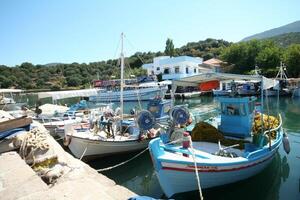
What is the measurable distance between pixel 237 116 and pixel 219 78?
6.80ft

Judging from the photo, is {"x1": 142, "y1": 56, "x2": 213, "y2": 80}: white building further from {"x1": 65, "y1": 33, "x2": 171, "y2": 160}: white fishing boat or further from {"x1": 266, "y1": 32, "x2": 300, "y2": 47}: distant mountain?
{"x1": 266, "y1": 32, "x2": 300, "y2": 47}: distant mountain

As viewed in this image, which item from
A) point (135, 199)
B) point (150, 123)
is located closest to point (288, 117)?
A: point (150, 123)

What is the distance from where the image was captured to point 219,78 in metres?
11.9

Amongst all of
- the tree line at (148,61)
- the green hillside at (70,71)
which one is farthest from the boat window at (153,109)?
the green hillside at (70,71)

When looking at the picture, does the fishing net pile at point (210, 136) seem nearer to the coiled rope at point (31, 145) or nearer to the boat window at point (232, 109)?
the boat window at point (232, 109)

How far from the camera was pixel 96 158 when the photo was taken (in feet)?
42.7

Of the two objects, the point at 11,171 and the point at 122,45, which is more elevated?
the point at 122,45

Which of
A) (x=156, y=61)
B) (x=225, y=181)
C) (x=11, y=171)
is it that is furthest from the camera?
(x=156, y=61)

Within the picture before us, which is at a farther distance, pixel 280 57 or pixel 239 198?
pixel 280 57

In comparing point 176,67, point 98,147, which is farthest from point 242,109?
point 176,67

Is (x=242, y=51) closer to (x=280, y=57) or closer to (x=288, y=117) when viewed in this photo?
(x=280, y=57)

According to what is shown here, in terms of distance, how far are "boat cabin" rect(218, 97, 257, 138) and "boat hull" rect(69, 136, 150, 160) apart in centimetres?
445

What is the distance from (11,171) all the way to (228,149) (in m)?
7.23

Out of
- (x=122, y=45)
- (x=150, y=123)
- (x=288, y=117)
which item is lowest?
(x=288, y=117)
